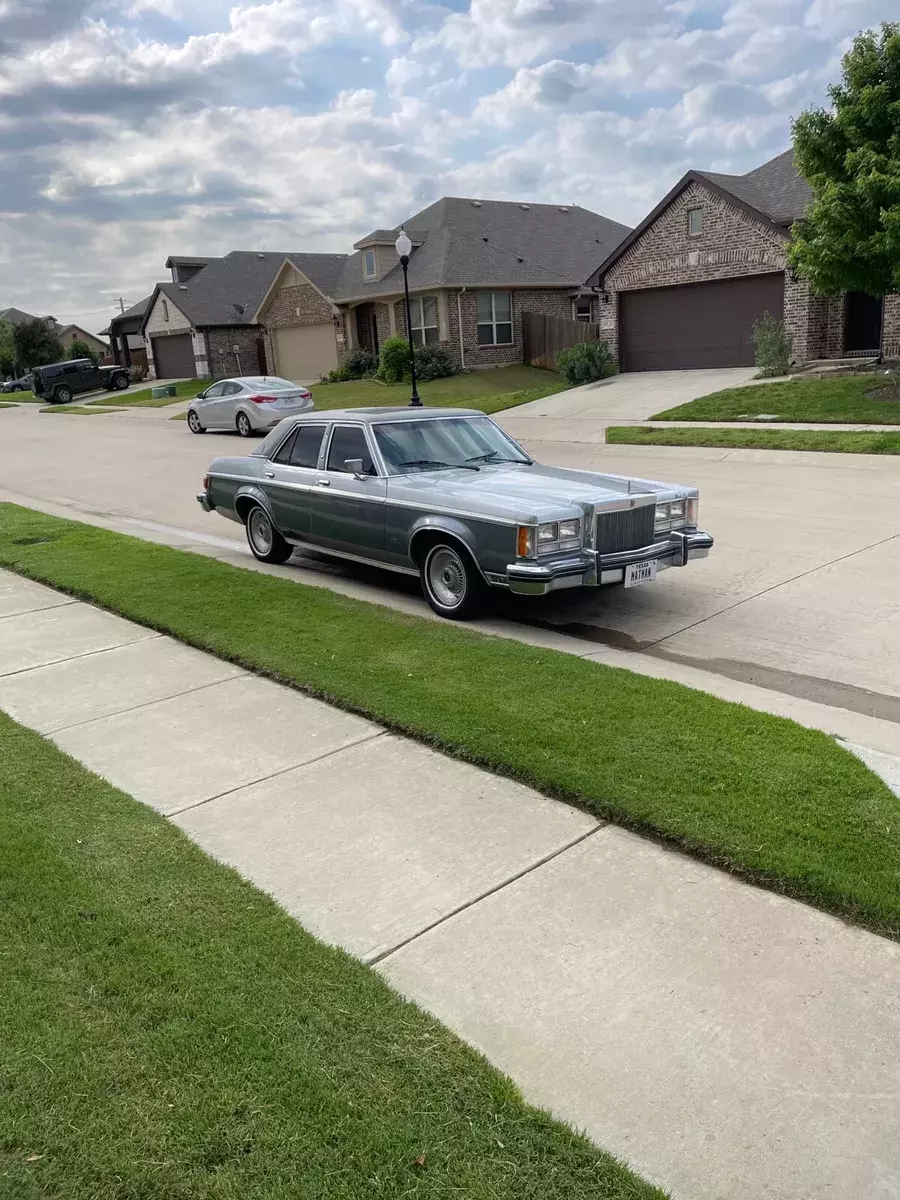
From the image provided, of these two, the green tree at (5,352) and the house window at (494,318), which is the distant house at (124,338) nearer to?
the green tree at (5,352)

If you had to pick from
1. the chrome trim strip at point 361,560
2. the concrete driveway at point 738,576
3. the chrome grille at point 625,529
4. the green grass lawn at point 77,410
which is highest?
the green grass lawn at point 77,410

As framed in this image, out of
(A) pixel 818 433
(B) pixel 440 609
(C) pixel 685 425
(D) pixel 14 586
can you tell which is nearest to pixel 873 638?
(B) pixel 440 609

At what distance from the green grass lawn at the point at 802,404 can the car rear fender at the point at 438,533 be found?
1255cm

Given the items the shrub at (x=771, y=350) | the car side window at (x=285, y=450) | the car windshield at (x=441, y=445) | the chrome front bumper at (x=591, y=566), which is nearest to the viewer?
the chrome front bumper at (x=591, y=566)

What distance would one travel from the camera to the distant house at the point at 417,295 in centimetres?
3381

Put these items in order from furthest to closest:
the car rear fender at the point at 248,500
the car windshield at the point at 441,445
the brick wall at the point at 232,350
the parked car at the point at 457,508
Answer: the brick wall at the point at 232,350 → the car rear fender at the point at 248,500 → the car windshield at the point at 441,445 → the parked car at the point at 457,508

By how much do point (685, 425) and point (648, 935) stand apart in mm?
17301

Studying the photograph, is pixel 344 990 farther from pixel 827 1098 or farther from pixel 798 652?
pixel 798 652

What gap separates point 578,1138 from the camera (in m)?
2.55

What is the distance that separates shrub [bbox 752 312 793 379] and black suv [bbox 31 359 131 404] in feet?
106

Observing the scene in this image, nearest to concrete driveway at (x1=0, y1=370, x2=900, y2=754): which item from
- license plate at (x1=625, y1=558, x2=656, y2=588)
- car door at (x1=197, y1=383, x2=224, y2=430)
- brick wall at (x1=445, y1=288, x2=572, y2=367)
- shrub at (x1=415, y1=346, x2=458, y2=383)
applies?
license plate at (x1=625, y1=558, x2=656, y2=588)

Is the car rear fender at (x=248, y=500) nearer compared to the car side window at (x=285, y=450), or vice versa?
the car side window at (x=285, y=450)

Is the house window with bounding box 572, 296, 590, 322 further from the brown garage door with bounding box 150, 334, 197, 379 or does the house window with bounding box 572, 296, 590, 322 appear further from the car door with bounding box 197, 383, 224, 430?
the brown garage door with bounding box 150, 334, 197, 379

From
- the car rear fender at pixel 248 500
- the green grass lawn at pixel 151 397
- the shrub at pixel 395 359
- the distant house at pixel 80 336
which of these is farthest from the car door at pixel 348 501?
the distant house at pixel 80 336
